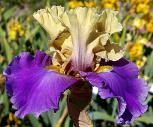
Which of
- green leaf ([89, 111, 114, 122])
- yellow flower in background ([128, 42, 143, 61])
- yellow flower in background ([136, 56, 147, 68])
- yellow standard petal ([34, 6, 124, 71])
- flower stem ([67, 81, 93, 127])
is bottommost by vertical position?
green leaf ([89, 111, 114, 122])

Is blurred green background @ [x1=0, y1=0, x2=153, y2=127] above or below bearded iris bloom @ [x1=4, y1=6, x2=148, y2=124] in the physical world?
below

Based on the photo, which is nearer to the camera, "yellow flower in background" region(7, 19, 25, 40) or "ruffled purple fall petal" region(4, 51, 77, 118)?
"ruffled purple fall petal" region(4, 51, 77, 118)

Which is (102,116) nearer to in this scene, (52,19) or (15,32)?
(15,32)

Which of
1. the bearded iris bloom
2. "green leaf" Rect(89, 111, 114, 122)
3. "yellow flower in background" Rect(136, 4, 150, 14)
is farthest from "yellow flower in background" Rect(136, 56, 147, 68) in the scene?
the bearded iris bloom

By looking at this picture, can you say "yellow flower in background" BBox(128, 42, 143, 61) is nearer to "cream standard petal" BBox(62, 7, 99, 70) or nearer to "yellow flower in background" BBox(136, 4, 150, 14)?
"yellow flower in background" BBox(136, 4, 150, 14)

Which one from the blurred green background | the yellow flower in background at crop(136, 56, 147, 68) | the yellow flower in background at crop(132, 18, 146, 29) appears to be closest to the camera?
the blurred green background

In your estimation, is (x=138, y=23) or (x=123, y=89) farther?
(x=138, y=23)

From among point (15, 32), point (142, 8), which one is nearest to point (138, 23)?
point (142, 8)

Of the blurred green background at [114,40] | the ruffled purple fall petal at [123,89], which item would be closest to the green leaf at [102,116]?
the blurred green background at [114,40]
